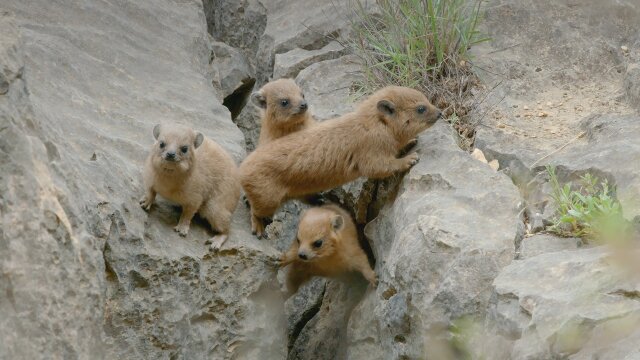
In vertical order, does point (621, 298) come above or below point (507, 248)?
above

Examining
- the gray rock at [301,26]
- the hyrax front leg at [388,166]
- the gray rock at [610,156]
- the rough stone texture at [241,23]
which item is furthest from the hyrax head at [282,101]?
the rough stone texture at [241,23]

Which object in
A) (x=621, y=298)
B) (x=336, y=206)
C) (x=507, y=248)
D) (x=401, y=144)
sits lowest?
(x=336, y=206)

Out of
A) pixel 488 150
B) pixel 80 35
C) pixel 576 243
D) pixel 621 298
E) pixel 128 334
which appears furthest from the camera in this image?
pixel 80 35

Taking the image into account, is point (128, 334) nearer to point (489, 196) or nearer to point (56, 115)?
point (56, 115)

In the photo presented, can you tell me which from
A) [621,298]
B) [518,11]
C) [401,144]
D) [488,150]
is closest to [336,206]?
[401,144]

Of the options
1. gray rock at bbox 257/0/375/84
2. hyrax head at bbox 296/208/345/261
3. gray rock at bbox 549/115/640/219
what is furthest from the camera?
gray rock at bbox 257/0/375/84

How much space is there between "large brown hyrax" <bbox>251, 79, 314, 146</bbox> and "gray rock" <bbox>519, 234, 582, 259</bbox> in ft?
9.72

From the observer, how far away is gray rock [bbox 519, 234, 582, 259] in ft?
19.3

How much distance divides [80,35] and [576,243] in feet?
17.0

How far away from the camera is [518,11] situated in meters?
9.34

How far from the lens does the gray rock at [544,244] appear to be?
589 centimetres

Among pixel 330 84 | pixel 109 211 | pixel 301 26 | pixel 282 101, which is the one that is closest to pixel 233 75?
pixel 301 26

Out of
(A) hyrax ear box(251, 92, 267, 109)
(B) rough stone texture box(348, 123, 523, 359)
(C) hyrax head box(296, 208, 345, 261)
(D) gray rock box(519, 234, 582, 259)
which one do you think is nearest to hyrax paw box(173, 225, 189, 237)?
(C) hyrax head box(296, 208, 345, 261)

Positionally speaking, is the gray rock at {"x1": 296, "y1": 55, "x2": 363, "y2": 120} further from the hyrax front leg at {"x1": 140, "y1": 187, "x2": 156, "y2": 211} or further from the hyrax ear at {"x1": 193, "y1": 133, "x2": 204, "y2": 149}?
Answer: the hyrax front leg at {"x1": 140, "y1": 187, "x2": 156, "y2": 211}
